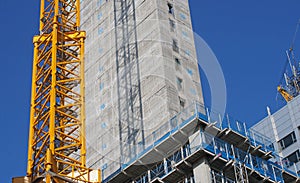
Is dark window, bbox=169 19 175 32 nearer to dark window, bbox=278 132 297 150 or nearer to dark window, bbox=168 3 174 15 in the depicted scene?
dark window, bbox=168 3 174 15

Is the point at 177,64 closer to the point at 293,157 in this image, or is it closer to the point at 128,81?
the point at 128,81

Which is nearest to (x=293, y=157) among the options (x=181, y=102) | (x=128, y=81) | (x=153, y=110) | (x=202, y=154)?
(x=181, y=102)

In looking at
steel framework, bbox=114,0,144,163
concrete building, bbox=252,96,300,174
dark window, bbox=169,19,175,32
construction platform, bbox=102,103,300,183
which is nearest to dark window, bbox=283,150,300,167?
concrete building, bbox=252,96,300,174

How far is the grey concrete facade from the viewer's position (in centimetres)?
8619

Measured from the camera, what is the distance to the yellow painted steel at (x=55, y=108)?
208ft

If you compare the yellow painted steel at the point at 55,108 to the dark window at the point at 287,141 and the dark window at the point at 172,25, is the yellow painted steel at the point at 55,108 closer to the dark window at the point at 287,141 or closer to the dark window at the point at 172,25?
the dark window at the point at 172,25

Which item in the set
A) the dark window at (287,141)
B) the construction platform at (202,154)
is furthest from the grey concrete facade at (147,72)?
the dark window at (287,141)

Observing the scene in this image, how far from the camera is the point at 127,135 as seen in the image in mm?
87938

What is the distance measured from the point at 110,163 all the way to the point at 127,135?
13.2 feet

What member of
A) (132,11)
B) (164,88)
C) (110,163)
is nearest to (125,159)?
(110,163)

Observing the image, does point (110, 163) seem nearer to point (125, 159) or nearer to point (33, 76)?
point (125, 159)

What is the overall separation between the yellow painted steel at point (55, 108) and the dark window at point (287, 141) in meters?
47.2

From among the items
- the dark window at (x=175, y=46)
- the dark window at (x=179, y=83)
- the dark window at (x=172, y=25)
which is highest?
the dark window at (x=172, y=25)

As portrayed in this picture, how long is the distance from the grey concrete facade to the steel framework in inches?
32.7
